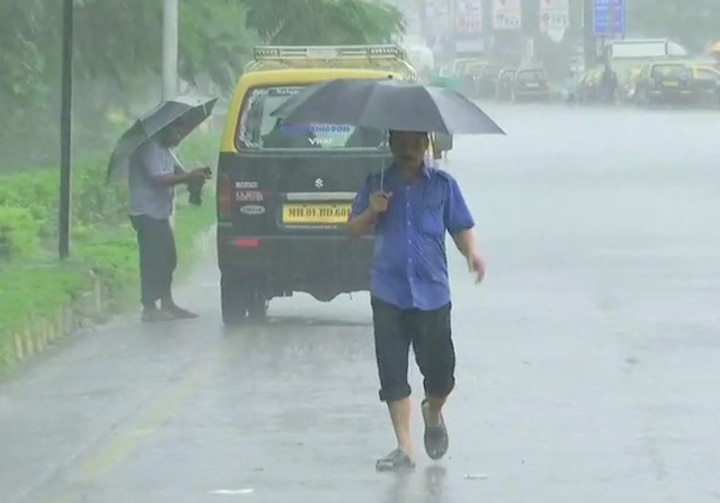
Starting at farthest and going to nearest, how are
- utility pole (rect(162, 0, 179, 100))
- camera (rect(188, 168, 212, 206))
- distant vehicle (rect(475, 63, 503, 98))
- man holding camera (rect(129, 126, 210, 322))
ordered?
1. distant vehicle (rect(475, 63, 503, 98))
2. utility pole (rect(162, 0, 179, 100))
3. man holding camera (rect(129, 126, 210, 322))
4. camera (rect(188, 168, 212, 206))

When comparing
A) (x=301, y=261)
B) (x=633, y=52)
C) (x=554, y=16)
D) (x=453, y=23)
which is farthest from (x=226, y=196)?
(x=453, y=23)

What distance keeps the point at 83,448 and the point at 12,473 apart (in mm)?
735

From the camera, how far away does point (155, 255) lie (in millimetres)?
16469

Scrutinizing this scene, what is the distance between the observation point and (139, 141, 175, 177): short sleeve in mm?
16328

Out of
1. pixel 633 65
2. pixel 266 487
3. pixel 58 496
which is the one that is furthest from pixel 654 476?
pixel 633 65

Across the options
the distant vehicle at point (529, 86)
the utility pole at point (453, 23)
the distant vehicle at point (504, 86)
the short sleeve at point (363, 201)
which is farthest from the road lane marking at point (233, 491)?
the utility pole at point (453, 23)

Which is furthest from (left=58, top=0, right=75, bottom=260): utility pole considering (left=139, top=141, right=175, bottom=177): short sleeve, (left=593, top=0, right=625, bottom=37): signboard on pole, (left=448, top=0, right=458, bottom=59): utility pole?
(left=448, top=0, right=458, bottom=59): utility pole

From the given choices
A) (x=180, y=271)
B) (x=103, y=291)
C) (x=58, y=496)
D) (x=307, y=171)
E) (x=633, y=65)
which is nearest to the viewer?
(x=58, y=496)

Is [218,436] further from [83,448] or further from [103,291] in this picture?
[103,291]

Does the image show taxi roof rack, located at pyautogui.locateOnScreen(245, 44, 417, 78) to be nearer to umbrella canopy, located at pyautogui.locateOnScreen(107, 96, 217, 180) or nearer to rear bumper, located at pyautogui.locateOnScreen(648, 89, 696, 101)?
umbrella canopy, located at pyautogui.locateOnScreen(107, 96, 217, 180)

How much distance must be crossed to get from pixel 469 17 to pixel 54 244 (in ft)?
295

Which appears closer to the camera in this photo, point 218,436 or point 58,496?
point 58,496

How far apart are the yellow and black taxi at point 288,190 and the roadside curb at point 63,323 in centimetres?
124

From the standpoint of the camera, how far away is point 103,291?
17.2m
